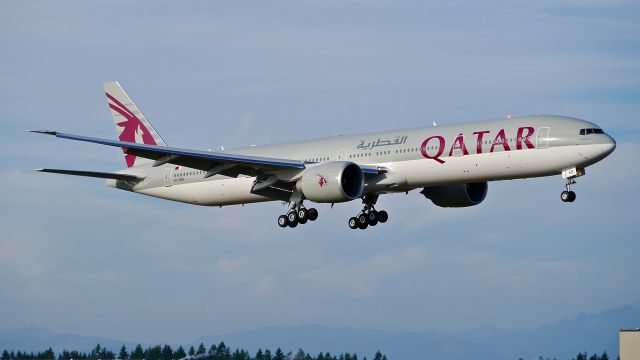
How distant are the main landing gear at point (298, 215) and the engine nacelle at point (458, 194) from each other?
25.1ft

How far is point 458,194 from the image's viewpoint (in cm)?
7131

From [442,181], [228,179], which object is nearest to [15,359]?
[228,179]

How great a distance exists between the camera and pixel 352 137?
68500 mm

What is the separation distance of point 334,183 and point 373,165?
315cm

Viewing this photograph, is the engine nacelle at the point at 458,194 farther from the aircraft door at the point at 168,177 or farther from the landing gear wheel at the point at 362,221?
the aircraft door at the point at 168,177

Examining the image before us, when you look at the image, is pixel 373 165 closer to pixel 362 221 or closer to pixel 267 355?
pixel 362 221

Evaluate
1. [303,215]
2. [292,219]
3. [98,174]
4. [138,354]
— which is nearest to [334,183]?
[303,215]

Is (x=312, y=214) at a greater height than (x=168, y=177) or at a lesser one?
lesser

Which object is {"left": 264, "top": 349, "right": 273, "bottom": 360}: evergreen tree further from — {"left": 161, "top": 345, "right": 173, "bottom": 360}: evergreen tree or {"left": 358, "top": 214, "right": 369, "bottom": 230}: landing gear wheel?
{"left": 358, "top": 214, "right": 369, "bottom": 230}: landing gear wheel

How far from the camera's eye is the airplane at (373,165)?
6078cm

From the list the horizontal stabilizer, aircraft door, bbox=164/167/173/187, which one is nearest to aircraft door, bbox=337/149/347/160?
aircraft door, bbox=164/167/173/187

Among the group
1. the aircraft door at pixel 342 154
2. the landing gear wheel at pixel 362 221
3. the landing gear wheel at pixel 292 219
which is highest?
the aircraft door at pixel 342 154

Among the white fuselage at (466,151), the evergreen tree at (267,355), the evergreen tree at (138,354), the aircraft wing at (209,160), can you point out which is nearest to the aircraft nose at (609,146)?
the white fuselage at (466,151)

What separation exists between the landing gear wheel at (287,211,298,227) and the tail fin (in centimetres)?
1332
